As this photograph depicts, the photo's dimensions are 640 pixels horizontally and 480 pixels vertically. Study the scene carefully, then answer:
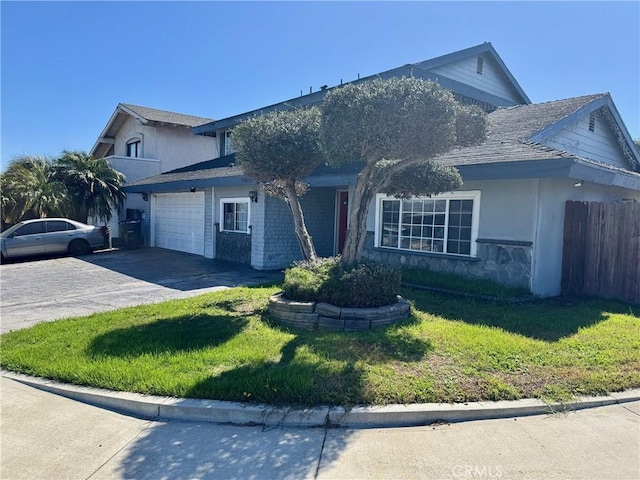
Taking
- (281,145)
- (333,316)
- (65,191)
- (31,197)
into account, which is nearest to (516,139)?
(281,145)

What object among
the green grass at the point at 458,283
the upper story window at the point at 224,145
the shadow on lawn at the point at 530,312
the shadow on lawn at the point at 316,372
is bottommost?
the shadow on lawn at the point at 316,372

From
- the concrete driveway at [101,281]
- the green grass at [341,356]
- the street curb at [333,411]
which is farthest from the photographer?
the concrete driveway at [101,281]

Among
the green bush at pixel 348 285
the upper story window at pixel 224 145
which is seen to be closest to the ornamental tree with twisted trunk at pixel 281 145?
the green bush at pixel 348 285

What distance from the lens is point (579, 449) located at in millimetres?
3383

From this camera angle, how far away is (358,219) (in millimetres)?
7258

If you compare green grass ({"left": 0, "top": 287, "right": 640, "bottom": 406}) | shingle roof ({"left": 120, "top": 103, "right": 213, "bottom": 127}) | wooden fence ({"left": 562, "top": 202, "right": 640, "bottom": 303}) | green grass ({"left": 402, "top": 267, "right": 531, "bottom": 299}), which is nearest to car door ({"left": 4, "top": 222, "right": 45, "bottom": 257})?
shingle roof ({"left": 120, "top": 103, "right": 213, "bottom": 127})

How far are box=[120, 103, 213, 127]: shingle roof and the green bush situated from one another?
17.8 meters

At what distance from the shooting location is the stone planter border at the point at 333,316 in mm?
6219

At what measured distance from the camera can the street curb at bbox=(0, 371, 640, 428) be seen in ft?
12.6

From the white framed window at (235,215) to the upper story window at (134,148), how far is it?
35.9 ft

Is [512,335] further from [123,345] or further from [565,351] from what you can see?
[123,345]

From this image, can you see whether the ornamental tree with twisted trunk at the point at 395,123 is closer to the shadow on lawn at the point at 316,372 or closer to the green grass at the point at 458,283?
the shadow on lawn at the point at 316,372

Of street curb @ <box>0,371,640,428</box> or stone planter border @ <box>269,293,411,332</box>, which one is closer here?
street curb @ <box>0,371,640,428</box>

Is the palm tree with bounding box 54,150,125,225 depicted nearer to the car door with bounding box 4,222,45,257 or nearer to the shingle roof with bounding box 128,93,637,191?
the car door with bounding box 4,222,45,257
